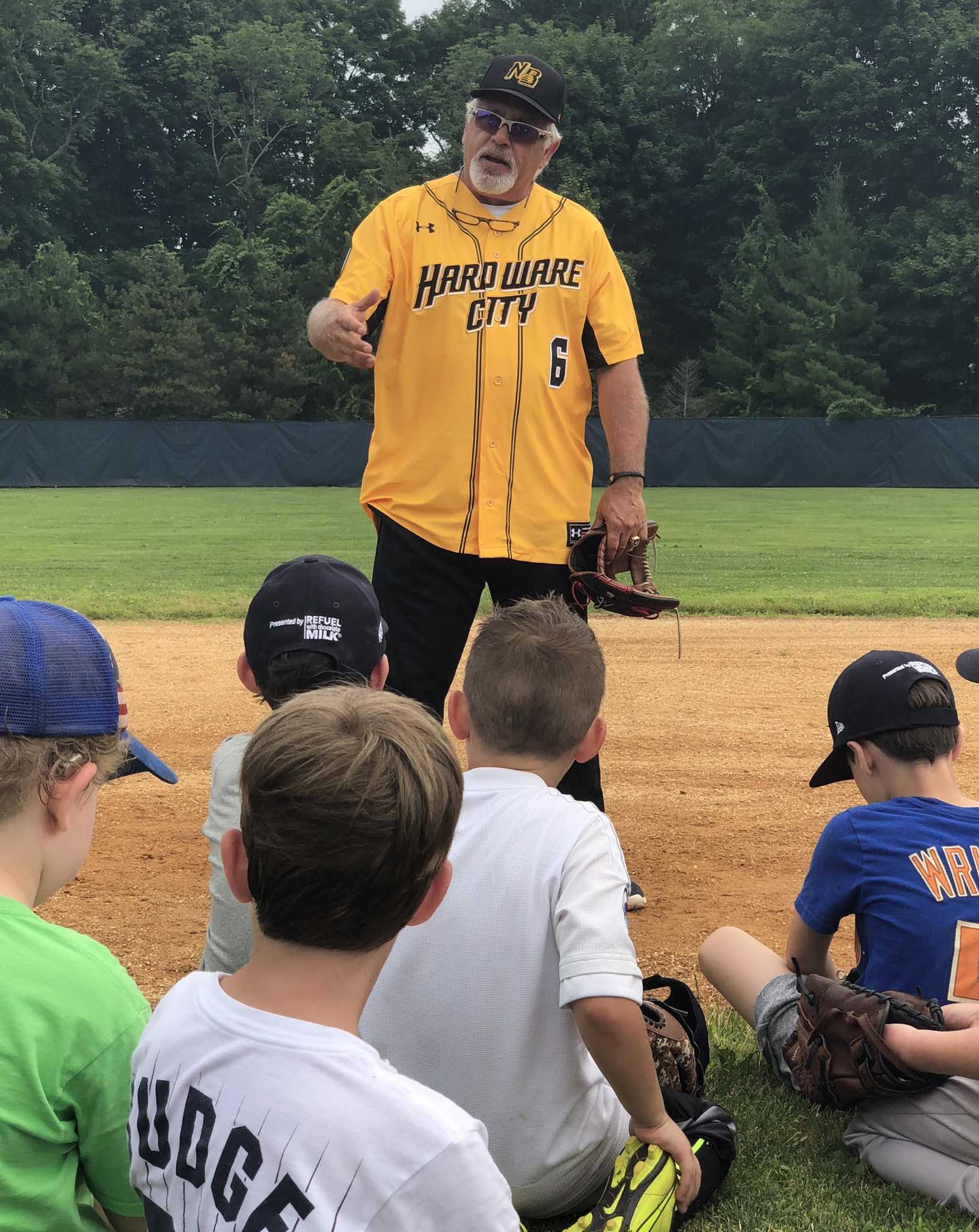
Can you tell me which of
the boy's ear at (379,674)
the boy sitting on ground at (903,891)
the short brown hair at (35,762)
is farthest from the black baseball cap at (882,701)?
the short brown hair at (35,762)

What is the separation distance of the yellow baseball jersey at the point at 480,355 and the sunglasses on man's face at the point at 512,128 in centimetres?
17

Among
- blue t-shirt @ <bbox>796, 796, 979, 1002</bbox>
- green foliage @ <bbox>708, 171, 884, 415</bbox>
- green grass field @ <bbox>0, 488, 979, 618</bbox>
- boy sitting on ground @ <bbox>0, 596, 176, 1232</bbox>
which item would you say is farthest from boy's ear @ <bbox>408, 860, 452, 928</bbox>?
green foliage @ <bbox>708, 171, 884, 415</bbox>

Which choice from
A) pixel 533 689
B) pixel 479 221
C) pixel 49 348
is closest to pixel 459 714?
pixel 533 689

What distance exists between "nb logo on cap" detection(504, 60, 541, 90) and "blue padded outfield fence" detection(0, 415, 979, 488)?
29.5 metres

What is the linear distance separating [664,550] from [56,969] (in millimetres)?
14773

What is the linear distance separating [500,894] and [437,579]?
77.1 inches

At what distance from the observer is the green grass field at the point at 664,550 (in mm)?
10648

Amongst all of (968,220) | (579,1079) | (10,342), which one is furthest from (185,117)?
(579,1079)

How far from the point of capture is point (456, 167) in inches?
1743

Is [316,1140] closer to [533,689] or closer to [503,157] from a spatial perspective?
[533,689]

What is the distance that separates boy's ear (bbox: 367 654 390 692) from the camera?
8.75ft

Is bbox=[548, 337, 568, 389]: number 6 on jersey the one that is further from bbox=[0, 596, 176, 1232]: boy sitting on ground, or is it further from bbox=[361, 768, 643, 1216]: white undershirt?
bbox=[0, 596, 176, 1232]: boy sitting on ground

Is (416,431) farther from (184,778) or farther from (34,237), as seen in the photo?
(34,237)

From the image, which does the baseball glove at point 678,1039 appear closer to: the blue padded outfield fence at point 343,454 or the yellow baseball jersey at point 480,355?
the yellow baseball jersey at point 480,355
